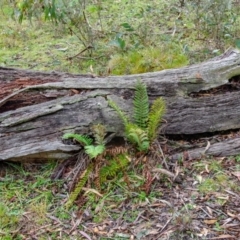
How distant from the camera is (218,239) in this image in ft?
8.00

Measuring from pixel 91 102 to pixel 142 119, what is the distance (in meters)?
0.42

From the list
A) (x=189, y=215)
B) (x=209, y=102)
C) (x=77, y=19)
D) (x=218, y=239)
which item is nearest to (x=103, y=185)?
(x=189, y=215)

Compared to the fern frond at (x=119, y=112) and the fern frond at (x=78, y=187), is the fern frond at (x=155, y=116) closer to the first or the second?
the fern frond at (x=119, y=112)

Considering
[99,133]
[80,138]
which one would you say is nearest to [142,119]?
[99,133]

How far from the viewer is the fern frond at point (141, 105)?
9.95ft

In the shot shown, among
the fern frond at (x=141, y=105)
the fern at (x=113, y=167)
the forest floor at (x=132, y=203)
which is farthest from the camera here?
the fern frond at (x=141, y=105)

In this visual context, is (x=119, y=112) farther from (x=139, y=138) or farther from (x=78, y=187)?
(x=78, y=187)

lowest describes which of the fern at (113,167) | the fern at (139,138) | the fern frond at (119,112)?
the fern at (113,167)

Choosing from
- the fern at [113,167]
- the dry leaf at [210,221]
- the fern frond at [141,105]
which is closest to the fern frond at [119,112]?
Answer: the fern frond at [141,105]

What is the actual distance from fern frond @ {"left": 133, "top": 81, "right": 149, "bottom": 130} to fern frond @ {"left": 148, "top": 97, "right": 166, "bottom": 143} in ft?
0.17

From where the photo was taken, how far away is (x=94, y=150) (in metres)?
2.74

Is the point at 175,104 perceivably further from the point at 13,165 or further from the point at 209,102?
the point at 13,165

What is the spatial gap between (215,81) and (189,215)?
50.0 inches

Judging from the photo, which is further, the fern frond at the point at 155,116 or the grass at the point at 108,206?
the fern frond at the point at 155,116
